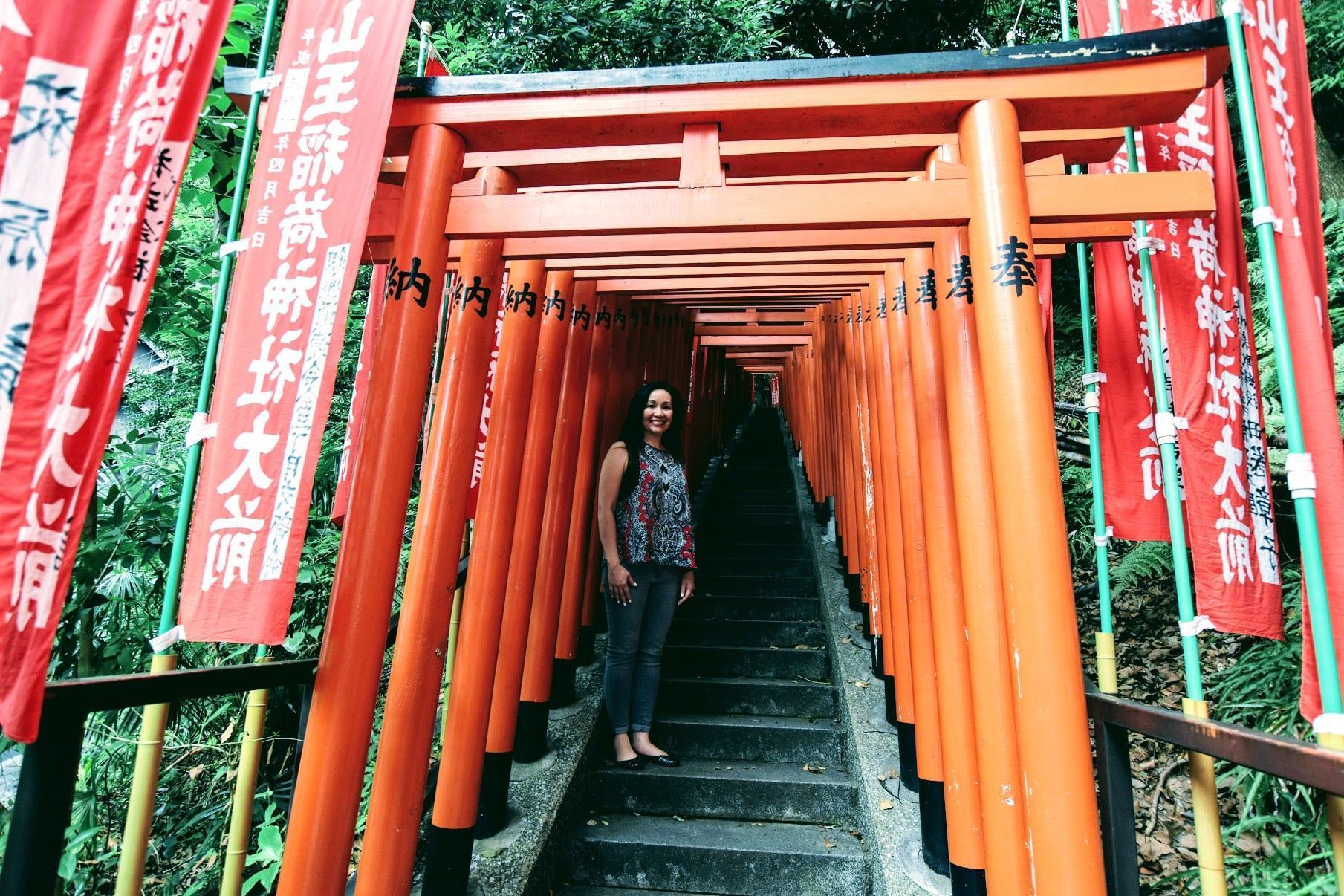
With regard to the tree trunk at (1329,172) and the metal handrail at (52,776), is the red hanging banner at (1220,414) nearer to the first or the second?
the metal handrail at (52,776)

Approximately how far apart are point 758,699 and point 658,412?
2.15 m

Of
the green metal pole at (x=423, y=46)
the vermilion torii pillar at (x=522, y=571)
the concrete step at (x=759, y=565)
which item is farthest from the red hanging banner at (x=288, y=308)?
the concrete step at (x=759, y=565)

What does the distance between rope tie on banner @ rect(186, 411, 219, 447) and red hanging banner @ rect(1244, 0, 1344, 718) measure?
341 cm

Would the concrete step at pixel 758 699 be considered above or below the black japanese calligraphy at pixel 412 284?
below

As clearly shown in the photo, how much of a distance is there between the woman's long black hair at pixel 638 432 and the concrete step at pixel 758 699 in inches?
65.2

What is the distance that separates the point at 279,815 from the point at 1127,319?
16.8ft

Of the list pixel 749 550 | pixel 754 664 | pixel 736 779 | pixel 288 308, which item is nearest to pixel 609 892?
pixel 736 779

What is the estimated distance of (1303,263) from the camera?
209 cm

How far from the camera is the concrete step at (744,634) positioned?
5.39 m

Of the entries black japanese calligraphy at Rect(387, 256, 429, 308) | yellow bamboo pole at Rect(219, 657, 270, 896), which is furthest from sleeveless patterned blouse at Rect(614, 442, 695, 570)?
yellow bamboo pole at Rect(219, 657, 270, 896)

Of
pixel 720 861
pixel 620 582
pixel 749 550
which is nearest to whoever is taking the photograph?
pixel 720 861

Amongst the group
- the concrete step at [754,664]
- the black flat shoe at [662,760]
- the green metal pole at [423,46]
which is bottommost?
the black flat shoe at [662,760]

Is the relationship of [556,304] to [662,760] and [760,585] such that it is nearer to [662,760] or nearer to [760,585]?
[662,760]

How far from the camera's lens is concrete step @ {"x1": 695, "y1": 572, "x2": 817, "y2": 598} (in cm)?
640
